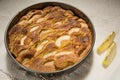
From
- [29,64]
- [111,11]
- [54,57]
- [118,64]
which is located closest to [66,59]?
[54,57]

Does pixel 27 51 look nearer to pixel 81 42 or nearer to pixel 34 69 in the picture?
pixel 34 69

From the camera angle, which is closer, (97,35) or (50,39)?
(50,39)

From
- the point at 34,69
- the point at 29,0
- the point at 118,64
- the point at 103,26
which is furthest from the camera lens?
the point at 29,0
